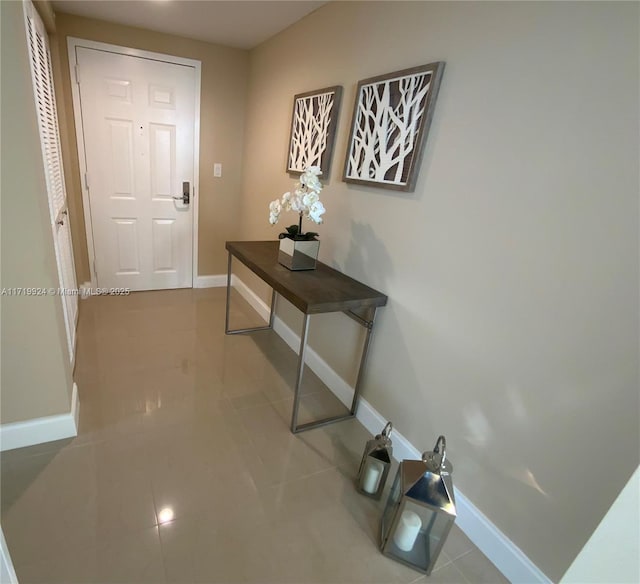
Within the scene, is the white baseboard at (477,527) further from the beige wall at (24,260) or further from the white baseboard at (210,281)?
the white baseboard at (210,281)

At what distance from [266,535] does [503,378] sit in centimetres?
111

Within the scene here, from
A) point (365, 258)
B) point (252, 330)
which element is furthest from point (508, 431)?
point (252, 330)

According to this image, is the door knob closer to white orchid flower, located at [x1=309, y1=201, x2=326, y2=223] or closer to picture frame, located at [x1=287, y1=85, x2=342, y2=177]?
picture frame, located at [x1=287, y1=85, x2=342, y2=177]

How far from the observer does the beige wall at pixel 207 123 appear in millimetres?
2777

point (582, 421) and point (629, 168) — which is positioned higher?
point (629, 168)

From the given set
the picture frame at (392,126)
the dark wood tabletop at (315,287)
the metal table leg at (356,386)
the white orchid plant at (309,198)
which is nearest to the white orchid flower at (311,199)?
the white orchid plant at (309,198)

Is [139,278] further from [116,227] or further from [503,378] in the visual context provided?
[503,378]

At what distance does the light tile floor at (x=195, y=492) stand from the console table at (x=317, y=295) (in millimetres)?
281

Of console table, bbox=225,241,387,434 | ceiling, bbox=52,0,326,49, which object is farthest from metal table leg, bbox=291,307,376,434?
ceiling, bbox=52,0,326,49

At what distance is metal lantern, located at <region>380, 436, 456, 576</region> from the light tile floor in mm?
68

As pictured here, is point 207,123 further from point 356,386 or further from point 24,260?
point 356,386

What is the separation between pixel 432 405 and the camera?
1.65 meters

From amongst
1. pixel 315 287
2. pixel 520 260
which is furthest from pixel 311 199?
pixel 520 260

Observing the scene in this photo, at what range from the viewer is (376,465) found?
1.57m
